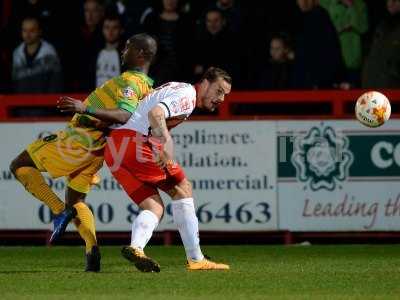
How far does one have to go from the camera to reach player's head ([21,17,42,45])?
1556 centimetres

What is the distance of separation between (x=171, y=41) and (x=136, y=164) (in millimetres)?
5109

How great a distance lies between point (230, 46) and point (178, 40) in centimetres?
65

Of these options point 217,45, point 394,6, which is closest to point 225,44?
point 217,45

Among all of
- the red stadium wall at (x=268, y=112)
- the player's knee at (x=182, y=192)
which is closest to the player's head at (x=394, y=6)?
the red stadium wall at (x=268, y=112)

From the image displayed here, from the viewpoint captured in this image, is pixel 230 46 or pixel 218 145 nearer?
pixel 218 145

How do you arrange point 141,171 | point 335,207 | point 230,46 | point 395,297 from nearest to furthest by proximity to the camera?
point 395,297
point 141,171
point 335,207
point 230,46

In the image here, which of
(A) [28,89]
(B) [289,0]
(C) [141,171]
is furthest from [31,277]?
(B) [289,0]

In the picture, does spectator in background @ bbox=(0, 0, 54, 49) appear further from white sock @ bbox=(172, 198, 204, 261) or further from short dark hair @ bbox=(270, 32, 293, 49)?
white sock @ bbox=(172, 198, 204, 261)

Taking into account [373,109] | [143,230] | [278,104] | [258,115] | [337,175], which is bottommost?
[337,175]

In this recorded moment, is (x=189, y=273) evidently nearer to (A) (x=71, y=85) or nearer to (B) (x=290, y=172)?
(B) (x=290, y=172)

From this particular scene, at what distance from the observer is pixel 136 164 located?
1068 cm

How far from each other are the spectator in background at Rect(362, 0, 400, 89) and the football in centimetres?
270

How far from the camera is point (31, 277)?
422 inches

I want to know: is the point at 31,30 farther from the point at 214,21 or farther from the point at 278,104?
the point at 278,104
